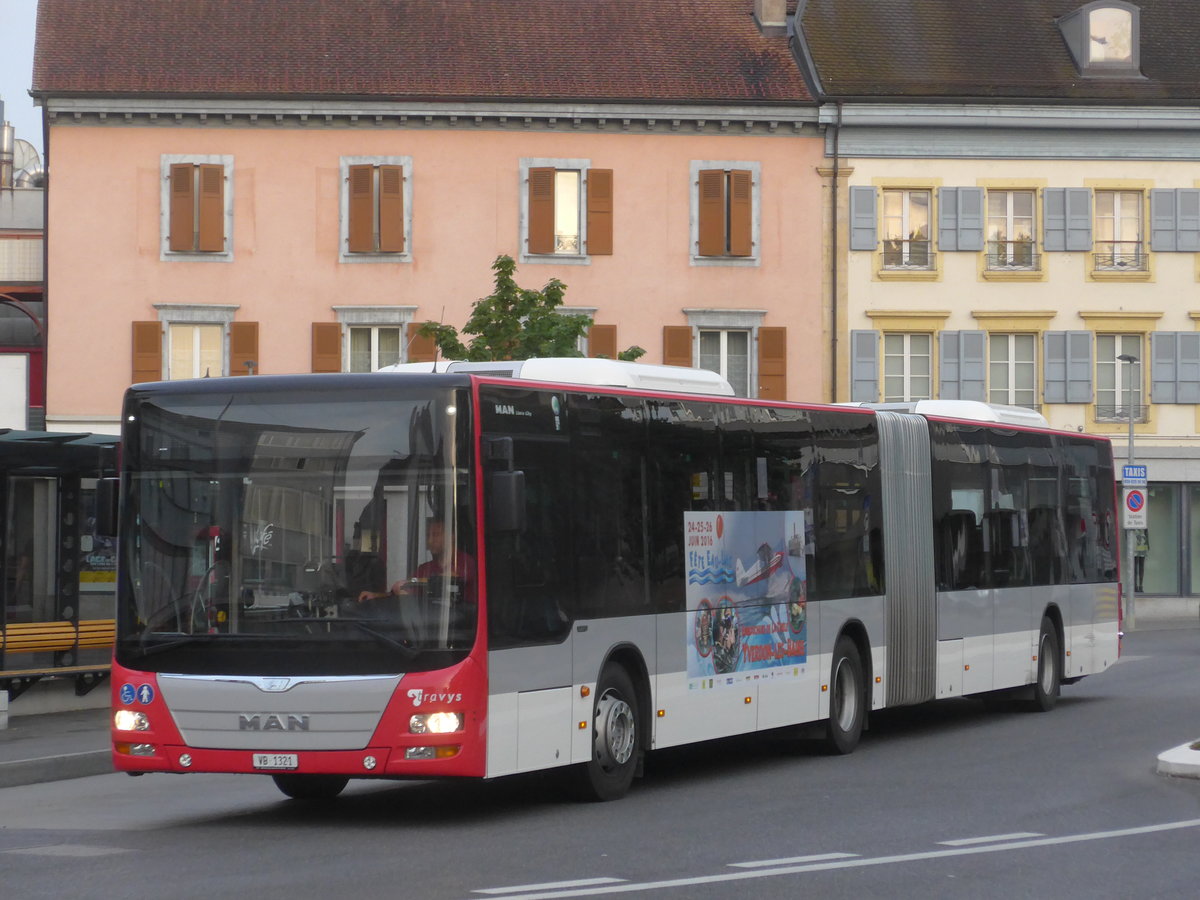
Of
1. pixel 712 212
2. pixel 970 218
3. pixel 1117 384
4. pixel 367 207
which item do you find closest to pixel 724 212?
pixel 712 212

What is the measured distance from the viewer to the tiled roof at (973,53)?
44.6 metres

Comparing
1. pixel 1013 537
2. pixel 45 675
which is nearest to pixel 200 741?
pixel 45 675

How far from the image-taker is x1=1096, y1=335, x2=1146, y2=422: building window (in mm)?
44844

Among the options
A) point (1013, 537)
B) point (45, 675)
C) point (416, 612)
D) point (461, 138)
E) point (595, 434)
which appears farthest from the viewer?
point (461, 138)

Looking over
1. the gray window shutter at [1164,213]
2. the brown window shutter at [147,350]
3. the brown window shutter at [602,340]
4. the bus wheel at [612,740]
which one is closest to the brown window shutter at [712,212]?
the brown window shutter at [602,340]

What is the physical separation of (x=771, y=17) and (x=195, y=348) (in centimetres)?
1458

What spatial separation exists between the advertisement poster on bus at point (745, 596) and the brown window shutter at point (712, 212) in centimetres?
2676

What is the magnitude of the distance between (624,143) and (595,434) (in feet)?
98.6

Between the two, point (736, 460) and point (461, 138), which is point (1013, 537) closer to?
point (736, 460)

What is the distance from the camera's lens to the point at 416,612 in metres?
12.1

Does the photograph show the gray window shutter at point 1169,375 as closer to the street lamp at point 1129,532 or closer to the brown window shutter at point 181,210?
the street lamp at point 1129,532

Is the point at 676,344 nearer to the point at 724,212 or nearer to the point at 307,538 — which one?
the point at 724,212

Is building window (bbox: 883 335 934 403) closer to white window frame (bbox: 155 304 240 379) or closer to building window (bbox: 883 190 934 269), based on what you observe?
building window (bbox: 883 190 934 269)

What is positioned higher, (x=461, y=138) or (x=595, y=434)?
(x=461, y=138)
